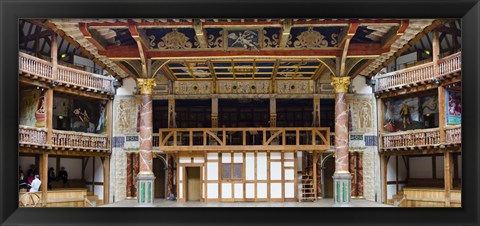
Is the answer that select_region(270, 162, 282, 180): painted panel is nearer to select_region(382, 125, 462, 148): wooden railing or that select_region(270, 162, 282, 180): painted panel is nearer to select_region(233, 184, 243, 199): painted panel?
select_region(233, 184, 243, 199): painted panel

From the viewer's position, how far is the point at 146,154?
17.9 metres

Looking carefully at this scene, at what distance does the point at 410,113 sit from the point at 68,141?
11104 mm

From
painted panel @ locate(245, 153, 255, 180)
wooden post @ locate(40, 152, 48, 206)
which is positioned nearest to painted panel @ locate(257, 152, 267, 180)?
painted panel @ locate(245, 153, 255, 180)

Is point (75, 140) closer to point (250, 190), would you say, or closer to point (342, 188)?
point (250, 190)

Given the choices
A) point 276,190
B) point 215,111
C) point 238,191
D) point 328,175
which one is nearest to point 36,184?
point 238,191

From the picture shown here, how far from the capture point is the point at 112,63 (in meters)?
19.2

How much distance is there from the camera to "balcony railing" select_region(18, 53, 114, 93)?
16.9 metres

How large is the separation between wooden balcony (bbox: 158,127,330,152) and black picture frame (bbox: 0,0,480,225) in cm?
965

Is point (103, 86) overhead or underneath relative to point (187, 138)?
overhead

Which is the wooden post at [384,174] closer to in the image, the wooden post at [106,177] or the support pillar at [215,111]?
the support pillar at [215,111]

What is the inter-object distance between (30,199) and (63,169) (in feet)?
15.7

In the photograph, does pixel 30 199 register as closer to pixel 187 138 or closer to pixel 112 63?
pixel 112 63

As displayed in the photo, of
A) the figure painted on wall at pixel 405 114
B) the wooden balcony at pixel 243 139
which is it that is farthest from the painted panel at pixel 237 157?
the figure painted on wall at pixel 405 114
